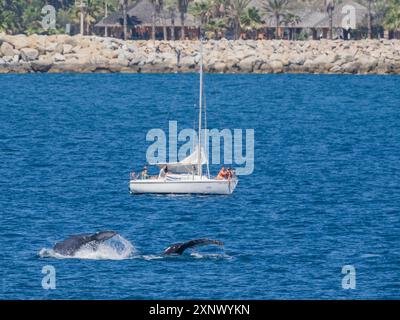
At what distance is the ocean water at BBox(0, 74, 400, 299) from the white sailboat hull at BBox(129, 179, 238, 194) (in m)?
0.50

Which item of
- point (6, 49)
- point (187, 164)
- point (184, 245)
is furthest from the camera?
point (6, 49)

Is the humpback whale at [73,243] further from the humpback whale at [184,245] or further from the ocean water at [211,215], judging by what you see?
the humpback whale at [184,245]

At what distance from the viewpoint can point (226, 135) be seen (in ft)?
416

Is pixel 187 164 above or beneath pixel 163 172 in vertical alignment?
above

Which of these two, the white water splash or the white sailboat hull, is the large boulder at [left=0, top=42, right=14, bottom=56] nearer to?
the white sailboat hull

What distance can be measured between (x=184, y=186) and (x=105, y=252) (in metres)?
21.0

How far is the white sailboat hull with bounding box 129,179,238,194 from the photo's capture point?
77.1m

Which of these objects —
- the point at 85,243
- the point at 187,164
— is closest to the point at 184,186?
the point at 187,164

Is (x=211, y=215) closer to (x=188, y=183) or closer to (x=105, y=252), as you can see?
(x=188, y=183)

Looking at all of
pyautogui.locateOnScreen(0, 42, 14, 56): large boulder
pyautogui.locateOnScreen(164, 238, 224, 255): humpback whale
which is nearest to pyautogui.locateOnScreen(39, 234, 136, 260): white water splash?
pyautogui.locateOnScreen(164, 238, 224, 255): humpback whale

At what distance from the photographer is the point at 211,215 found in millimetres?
69812

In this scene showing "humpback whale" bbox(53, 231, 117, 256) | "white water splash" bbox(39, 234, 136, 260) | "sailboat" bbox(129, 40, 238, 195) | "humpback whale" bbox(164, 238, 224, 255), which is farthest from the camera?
"sailboat" bbox(129, 40, 238, 195)
